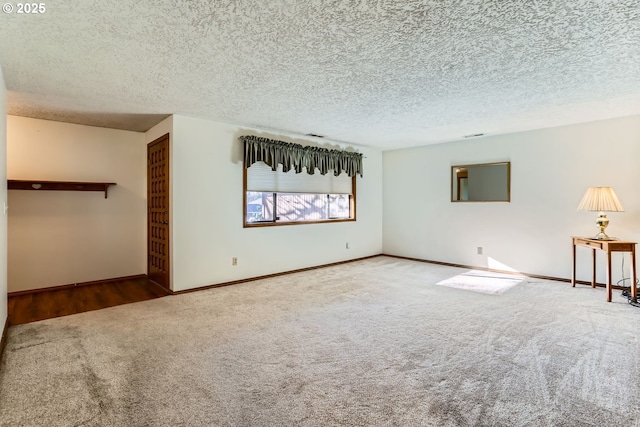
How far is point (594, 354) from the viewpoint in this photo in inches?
96.3

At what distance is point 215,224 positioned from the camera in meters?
4.52

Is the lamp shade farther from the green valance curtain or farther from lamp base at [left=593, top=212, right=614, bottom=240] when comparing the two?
the green valance curtain

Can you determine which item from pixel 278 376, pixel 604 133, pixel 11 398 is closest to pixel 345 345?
pixel 278 376

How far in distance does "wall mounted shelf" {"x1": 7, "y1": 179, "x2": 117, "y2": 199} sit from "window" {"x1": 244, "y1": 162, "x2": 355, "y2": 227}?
82.7 inches

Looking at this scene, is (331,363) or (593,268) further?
(593,268)

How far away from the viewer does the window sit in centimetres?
498

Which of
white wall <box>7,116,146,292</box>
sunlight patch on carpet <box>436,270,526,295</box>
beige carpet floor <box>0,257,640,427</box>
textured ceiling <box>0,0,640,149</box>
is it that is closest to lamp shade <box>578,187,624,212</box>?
textured ceiling <box>0,0,640,149</box>

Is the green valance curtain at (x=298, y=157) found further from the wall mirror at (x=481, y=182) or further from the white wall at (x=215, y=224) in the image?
the wall mirror at (x=481, y=182)

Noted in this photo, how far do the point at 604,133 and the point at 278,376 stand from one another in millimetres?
5227

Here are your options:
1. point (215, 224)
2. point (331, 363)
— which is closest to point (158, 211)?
point (215, 224)

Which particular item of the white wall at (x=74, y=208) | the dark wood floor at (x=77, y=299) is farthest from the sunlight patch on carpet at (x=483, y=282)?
the white wall at (x=74, y=208)

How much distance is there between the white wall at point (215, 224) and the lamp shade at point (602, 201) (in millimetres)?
3954

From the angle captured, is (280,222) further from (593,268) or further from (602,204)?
(593,268)

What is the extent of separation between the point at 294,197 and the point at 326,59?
10.3 feet
